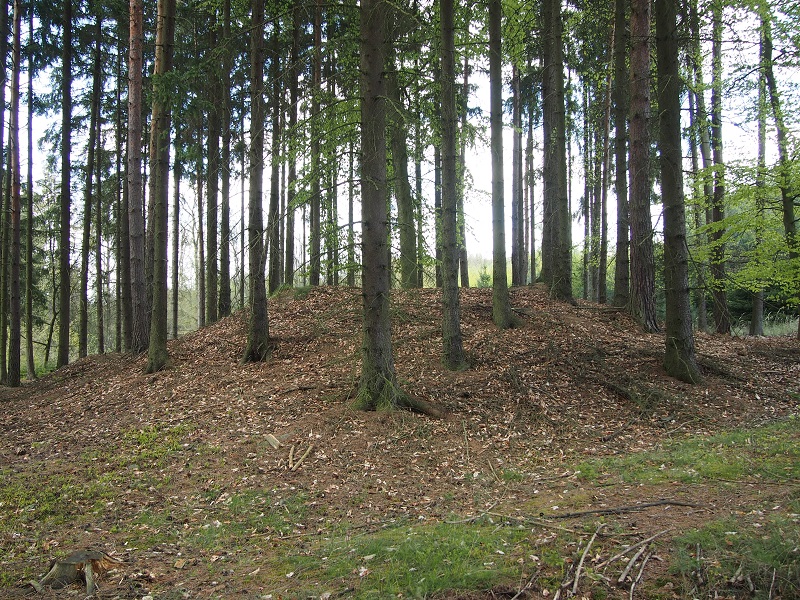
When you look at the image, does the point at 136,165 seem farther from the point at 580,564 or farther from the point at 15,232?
the point at 580,564

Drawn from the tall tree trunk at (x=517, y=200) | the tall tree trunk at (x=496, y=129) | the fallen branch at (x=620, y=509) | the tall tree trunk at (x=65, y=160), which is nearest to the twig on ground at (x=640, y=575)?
the fallen branch at (x=620, y=509)

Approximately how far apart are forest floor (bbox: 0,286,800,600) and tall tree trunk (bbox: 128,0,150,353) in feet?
5.71

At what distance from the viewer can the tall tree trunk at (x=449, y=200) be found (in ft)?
28.8

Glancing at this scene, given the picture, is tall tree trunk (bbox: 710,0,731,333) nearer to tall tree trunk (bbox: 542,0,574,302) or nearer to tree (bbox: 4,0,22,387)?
tall tree trunk (bbox: 542,0,574,302)

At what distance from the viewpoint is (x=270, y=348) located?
11.0 m

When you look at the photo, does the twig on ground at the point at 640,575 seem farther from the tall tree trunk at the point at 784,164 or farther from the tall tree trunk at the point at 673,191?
the tall tree trunk at the point at 784,164

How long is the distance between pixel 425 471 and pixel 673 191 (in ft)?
20.9

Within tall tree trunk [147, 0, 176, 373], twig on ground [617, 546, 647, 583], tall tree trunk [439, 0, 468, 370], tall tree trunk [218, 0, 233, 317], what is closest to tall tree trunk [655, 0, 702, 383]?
tall tree trunk [439, 0, 468, 370]

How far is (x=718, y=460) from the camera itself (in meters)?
5.66

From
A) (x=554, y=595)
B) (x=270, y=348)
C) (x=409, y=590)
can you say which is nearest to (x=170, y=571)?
(x=409, y=590)

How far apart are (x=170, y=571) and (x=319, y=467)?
7.80 feet

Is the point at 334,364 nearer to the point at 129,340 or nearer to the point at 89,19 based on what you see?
the point at 129,340

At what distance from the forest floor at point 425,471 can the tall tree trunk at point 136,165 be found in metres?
1.74

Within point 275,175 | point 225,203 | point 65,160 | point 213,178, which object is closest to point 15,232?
point 65,160
